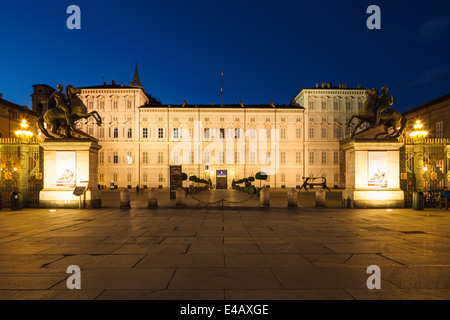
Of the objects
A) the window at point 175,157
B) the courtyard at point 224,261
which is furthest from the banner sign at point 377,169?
the window at point 175,157

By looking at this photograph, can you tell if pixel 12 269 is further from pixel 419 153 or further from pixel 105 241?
pixel 419 153

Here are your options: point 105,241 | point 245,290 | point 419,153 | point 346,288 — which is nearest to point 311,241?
point 346,288

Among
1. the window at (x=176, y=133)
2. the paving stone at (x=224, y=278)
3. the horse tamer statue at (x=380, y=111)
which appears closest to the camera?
the paving stone at (x=224, y=278)

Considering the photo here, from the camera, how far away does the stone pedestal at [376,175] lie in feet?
48.8

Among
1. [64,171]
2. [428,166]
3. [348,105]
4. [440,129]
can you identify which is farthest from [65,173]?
[348,105]

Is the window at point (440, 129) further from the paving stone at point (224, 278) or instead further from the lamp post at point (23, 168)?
the lamp post at point (23, 168)

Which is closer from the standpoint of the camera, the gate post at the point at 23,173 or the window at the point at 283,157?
the gate post at the point at 23,173

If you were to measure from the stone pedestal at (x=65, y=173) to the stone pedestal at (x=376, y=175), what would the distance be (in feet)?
45.0

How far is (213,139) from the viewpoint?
53.5 meters

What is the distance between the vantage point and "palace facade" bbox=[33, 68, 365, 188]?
174 ft

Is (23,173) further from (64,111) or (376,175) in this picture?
(376,175)

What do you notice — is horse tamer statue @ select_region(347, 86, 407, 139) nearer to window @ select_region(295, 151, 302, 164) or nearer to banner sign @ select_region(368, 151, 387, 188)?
banner sign @ select_region(368, 151, 387, 188)

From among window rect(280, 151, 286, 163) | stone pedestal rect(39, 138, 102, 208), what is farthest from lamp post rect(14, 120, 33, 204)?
window rect(280, 151, 286, 163)
